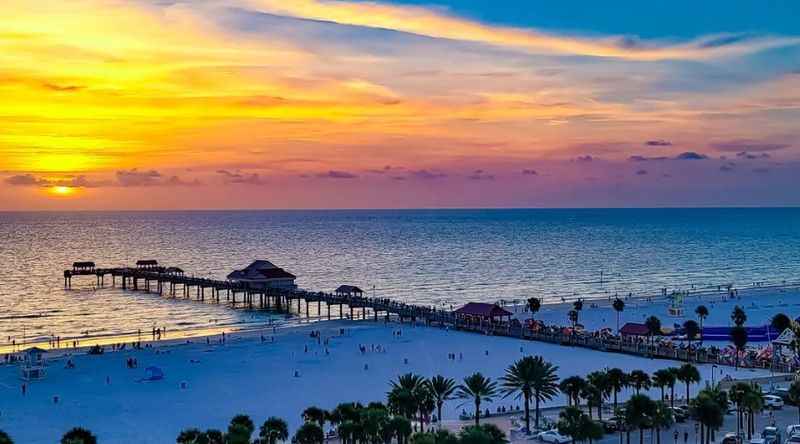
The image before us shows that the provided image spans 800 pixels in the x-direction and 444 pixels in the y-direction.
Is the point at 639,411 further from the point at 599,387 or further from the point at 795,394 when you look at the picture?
the point at 795,394

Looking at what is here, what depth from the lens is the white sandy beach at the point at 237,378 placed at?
3859 cm

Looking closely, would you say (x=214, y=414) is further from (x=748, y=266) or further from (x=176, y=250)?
(x=176, y=250)

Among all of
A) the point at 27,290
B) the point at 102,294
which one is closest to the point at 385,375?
the point at 102,294

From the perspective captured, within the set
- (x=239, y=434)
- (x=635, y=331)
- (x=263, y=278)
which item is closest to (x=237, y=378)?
(x=239, y=434)

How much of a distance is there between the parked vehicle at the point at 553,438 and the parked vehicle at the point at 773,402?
36.7ft

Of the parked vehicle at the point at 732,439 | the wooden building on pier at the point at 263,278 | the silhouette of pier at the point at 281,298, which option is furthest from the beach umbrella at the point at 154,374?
the wooden building on pier at the point at 263,278

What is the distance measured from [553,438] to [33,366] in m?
34.1

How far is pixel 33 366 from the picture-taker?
49.8 meters

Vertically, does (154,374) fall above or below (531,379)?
below

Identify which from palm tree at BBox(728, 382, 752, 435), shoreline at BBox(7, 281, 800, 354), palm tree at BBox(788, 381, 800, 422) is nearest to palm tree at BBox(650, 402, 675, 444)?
palm tree at BBox(728, 382, 752, 435)

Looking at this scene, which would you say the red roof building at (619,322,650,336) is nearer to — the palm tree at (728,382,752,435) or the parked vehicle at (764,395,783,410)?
the parked vehicle at (764,395,783,410)

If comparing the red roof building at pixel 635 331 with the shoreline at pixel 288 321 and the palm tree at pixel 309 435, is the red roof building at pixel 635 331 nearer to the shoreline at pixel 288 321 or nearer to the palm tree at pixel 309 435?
the shoreline at pixel 288 321

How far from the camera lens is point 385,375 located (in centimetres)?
4812

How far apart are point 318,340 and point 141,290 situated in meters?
52.2
